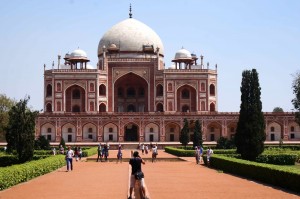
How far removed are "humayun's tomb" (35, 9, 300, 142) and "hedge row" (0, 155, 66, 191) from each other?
2843 cm

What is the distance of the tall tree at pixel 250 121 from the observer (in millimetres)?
22031

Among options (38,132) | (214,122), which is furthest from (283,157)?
(38,132)

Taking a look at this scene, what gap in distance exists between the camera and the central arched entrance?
5013 centimetres

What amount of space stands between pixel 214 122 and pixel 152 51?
11.9 m

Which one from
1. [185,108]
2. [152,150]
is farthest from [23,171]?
[185,108]

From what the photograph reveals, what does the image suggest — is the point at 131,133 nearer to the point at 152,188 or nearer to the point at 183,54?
the point at 183,54

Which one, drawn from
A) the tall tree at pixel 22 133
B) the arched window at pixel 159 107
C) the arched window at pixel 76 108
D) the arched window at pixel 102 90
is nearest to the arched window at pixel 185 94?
the arched window at pixel 159 107

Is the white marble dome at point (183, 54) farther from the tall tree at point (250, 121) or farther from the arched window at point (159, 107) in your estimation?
the tall tree at point (250, 121)

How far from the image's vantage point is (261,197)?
36.3 feet

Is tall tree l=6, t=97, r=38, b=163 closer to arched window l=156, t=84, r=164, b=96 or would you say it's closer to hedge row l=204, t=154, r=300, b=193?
hedge row l=204, t=154, r=300, b=193

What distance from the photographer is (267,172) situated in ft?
45.9

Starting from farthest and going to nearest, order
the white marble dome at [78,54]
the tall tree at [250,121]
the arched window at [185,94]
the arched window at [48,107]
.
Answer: the white marble dome at [78,54]
the arched window at [185,94]
the arched window at [48,107]
the tall tree at [250,121]

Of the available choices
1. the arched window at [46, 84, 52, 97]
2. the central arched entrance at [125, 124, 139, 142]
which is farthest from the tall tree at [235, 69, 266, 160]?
the arched window at [46, 84, 52, 97]

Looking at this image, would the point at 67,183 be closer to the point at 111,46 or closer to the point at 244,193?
the point at 244,193
